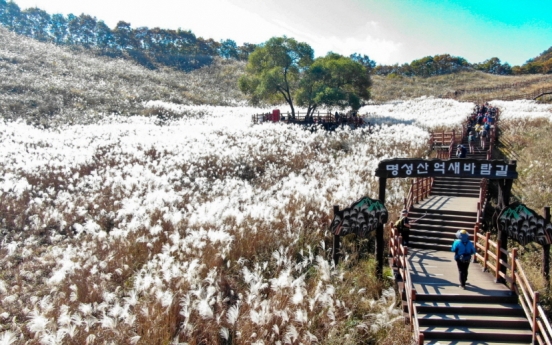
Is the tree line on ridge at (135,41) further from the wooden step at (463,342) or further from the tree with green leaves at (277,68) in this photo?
the wooden step at (463,342)

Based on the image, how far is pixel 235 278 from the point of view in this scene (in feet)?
32.3

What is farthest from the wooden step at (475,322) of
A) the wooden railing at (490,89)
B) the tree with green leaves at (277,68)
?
the wooden railing at (490,89)

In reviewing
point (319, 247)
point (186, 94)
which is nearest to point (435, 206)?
point (319, 247)

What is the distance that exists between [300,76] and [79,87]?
24.8 m

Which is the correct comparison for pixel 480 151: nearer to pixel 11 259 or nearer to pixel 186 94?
pixel 11 259

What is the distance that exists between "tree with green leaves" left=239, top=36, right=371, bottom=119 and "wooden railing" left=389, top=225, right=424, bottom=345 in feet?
81.0

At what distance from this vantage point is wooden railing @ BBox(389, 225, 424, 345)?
25.6 feet

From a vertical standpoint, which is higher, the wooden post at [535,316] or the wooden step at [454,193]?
the wooden step at [454,193]

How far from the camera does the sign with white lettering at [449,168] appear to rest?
404 inches

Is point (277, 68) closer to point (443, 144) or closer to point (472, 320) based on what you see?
point (443, 144)

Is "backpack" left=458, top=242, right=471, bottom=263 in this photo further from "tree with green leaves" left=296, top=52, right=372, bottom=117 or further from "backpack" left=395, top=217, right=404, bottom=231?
"tree with green leaves" left=296, top=52, right=372, bottom=117

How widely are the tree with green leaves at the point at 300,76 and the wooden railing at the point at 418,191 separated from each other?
18953mm

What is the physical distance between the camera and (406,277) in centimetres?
912

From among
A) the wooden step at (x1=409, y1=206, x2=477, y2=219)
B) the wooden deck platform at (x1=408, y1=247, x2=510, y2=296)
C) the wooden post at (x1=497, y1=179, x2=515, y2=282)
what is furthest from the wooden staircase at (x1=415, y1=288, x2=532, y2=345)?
the wooden step at (x1=409, y1=206, x2=477, y2=219)
